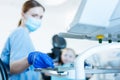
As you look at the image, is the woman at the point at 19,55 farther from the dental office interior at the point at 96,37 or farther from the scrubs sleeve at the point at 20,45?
the dental office interior at the point at 96,37

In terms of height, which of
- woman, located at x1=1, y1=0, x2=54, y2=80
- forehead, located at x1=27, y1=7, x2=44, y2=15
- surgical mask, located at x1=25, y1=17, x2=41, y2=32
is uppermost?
forehead, located at x1=27, y1=7, x2=44, y2=15

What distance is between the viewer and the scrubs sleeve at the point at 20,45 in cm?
108

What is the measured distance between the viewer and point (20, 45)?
1085mm

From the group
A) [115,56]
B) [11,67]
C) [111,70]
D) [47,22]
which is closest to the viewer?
[111,70]

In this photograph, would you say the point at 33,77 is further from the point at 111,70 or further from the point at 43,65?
the point at 111,70

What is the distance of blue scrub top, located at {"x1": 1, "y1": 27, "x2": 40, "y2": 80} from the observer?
1.08 metres

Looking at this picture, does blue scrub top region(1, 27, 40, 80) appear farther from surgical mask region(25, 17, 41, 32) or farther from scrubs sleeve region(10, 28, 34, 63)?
surgical mask region(25, 17, 41, 32)

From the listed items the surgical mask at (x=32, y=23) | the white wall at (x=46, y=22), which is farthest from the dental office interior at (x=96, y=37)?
the white wall at (x=46, y=22)

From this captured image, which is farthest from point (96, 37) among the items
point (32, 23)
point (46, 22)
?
point (46, 22)

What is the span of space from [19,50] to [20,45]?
0.08 ft

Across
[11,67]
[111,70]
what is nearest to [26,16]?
[11,67]

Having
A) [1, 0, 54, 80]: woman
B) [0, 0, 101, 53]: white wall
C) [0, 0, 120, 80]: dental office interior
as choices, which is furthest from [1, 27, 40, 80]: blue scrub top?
[0, 0, 101, 53]: white wall

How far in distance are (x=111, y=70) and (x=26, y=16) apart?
2.09ft

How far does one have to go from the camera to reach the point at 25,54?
3.55 feet
